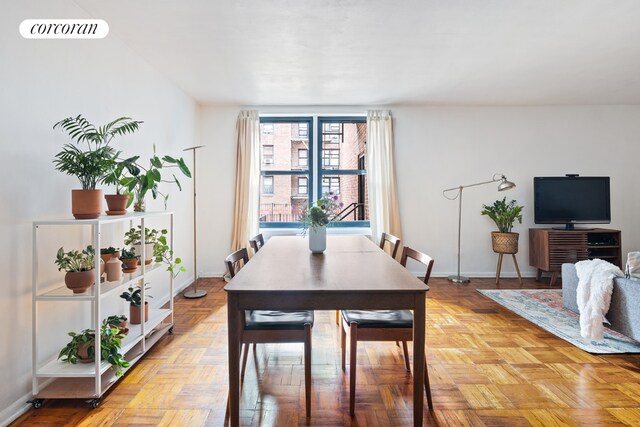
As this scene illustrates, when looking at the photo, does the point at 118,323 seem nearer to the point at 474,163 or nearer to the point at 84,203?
the point at 84,203

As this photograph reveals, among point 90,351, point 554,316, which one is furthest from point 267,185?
point 554,316

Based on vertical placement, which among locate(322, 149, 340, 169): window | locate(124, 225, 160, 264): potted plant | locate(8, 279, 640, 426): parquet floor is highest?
locate(322, 149, 340, 169): window

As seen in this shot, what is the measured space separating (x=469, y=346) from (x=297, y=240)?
Result: 170 cm

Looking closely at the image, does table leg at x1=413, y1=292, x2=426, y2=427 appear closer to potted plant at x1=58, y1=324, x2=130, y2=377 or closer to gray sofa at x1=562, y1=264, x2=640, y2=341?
potted plant at x1=58, y1=324, x2=130, y2=377

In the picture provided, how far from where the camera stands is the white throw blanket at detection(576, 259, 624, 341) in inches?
102

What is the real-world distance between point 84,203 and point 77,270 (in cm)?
39

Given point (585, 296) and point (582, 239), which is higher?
point (582, 239)

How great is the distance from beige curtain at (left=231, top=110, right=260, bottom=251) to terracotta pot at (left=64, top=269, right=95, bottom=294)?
2847 mm

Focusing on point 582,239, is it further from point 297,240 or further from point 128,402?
point 128,402

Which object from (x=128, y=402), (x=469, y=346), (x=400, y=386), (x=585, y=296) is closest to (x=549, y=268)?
(x=585, y=296)

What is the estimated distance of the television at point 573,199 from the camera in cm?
468

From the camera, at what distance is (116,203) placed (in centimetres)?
234

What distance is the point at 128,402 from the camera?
6.38 ft

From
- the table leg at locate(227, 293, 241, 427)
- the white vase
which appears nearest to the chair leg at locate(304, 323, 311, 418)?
the table leg at locate(227, 293, 241, 427)
